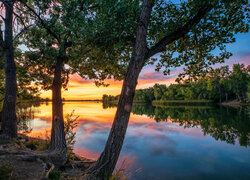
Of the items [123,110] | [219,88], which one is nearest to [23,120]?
[123,110]

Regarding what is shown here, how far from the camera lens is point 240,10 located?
525 centimetres

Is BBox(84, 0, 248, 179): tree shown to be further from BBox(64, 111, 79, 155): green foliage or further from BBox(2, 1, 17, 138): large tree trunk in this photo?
BBox(2, 1, 17, 138): large tree trunk

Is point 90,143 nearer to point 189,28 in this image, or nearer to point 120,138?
point 120,138

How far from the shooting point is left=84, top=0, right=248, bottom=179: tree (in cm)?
464

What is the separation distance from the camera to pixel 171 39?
16.8 ft

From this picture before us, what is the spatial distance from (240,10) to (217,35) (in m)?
1.01

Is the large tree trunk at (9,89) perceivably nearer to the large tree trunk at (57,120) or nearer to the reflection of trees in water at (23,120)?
the large tree trunk at (57,120)

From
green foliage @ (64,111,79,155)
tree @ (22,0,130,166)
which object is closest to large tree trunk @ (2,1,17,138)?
tree @ (22,0,130,166)

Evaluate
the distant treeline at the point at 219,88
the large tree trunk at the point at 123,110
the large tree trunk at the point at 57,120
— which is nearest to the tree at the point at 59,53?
the large tree trunk at the point at 57,120

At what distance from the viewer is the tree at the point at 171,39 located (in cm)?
464

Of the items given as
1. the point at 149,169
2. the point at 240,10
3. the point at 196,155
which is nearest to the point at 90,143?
the point at 149,169

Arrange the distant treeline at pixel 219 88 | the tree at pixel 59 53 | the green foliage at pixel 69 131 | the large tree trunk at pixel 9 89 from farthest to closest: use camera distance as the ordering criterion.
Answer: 1. the distant treeline at pixel 219 88
2. the green foliage at pixel 69 131
3. the large tree trunk at pixel 9 89
4. the tree at pixel 59 53

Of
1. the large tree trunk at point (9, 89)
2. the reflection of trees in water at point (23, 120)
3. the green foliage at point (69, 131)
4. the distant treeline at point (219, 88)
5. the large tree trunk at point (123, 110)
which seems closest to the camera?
the large tree trunk at point (123, 110)

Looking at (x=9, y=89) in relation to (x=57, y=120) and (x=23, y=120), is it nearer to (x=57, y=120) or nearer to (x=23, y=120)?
(x=57, y=120)
